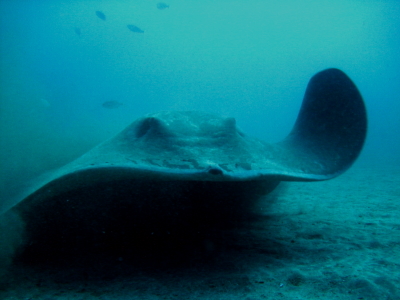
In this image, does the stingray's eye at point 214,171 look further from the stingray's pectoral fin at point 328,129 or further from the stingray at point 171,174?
the stingray's pectoral fin at point 328,129

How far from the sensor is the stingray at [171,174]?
1.77 meters

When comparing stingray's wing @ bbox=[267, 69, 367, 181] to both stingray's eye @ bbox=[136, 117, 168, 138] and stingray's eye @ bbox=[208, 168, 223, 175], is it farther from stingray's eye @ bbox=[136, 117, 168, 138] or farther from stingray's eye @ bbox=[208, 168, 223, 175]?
stingray's eye @ bbox=[136, 117, 168, 138]

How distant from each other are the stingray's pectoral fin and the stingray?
0.02 m

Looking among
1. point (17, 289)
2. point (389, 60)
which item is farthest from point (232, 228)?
point (389, 60)

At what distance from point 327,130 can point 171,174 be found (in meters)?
3.19

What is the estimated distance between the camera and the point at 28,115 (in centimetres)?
2259

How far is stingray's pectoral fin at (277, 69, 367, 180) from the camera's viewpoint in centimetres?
288

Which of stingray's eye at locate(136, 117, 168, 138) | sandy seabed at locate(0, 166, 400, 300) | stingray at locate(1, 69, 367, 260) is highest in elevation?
stingray's eye at locate(136, 117, 168, 138)

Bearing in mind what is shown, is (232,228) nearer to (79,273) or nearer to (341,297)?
(341,297)

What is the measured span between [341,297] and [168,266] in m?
1.40

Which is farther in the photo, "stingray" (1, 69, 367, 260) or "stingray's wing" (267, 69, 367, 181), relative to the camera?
"stingray's wing" (267, 69, 367, 181)

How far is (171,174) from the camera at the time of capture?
5.34ft

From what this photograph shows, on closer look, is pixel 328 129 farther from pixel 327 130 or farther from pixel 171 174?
pixel 171 174

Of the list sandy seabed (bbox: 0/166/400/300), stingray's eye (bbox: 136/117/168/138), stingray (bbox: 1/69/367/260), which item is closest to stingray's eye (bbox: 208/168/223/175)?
stingray (bbox: 1/69/367/260)
